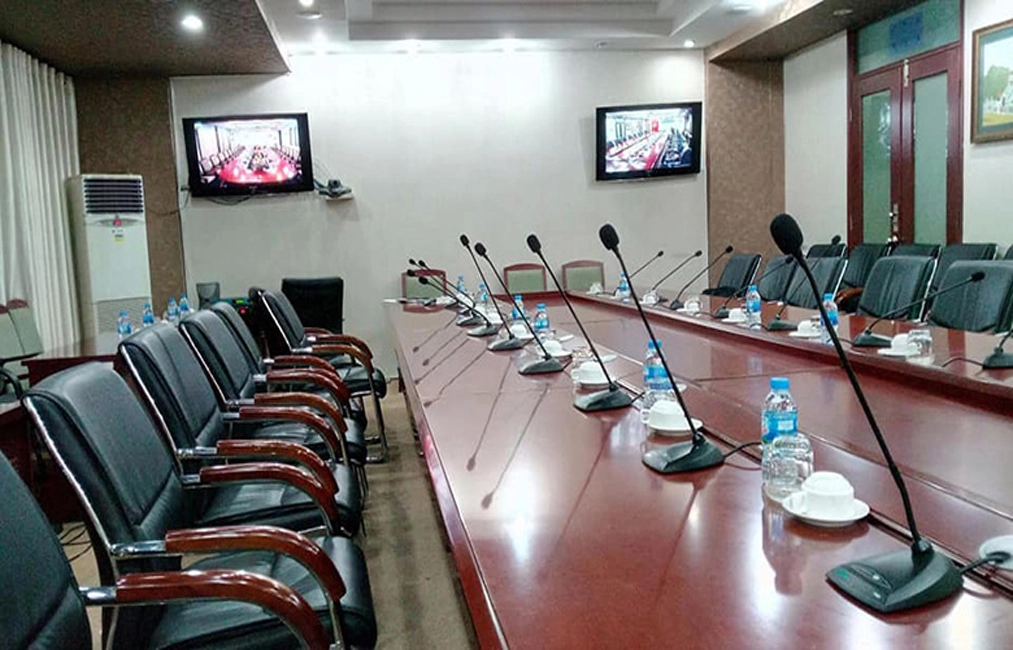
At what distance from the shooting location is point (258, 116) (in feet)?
20.8

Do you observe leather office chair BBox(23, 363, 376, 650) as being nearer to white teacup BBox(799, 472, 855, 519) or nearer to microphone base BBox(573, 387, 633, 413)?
microphone base BBox(573, 387, 633, 413)

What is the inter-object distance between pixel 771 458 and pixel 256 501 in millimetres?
1336

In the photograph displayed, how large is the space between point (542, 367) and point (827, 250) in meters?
4.59

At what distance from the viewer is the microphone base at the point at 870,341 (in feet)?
8.24

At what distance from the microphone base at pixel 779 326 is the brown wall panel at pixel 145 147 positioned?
515 cm

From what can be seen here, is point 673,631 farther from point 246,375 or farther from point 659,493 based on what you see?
point 246,375

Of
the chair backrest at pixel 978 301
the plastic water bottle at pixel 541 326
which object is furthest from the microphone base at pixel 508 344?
the chair backrest at pixel 978 301

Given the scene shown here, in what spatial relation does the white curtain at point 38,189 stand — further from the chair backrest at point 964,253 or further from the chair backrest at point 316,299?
the chair backrest at point 964,253

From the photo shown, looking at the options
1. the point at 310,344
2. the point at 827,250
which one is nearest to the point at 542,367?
the point at 310,344

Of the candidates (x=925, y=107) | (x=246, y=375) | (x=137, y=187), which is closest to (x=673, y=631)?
(x=246, y=375)

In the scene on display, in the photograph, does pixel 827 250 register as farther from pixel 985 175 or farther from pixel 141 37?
pixel 141 37

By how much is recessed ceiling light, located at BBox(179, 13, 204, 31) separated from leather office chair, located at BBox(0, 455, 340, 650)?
4395mm

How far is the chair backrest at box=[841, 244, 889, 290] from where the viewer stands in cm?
552

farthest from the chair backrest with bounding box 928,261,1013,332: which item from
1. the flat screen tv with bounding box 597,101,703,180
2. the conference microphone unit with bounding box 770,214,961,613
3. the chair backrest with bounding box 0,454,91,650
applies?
the flat screen tv with bounding box 597,101,703,180
